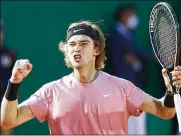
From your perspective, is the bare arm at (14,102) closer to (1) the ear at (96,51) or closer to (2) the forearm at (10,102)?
(2) the forearm at (10,102)

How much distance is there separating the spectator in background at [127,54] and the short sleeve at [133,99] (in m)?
4.10

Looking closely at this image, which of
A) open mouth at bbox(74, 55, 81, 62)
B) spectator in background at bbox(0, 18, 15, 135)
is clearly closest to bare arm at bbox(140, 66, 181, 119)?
open mouth at bbox(74, 55, 81, 62)

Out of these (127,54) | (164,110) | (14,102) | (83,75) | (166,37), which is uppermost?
(166,37)

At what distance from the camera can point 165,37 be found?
6.16m

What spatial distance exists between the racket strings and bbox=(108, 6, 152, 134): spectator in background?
405 centimetres

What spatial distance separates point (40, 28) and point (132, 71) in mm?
1439

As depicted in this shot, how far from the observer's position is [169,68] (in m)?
6.05

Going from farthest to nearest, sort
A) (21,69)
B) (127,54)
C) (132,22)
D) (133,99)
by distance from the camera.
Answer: (132,22) → (127,54) → (133,99) → (21,69)

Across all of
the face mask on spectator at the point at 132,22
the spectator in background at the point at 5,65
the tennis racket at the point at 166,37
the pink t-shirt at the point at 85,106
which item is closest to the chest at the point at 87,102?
the pink t-shirt at the point at 85,106

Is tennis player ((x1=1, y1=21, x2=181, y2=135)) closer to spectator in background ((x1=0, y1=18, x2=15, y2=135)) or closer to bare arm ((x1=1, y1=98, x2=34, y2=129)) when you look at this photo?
bare arm ((x1=1, y1=98, x2=34, y2=129))

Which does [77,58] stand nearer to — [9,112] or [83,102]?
[83,102]

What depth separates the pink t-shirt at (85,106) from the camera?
5945 millimetres

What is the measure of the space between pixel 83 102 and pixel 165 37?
829mm

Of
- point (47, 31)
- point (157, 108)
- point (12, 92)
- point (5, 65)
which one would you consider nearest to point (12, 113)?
point (12, 92)
